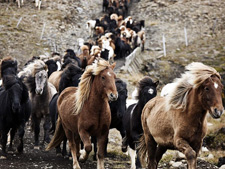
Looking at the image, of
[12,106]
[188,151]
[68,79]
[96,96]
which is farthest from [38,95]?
[188,151]

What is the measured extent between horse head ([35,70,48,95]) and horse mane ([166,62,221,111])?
545cm

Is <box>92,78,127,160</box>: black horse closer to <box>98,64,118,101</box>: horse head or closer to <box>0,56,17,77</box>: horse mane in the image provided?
<box>98,64,118,101</box>: horse head

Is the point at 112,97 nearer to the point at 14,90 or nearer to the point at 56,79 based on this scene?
the point at 14,90

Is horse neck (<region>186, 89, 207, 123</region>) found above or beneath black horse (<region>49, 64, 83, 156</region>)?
above

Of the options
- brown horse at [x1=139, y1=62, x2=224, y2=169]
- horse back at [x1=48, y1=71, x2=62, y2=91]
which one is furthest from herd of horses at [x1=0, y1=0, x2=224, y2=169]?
horse back at [x1=48, y1=71, x2=62, y2=91]

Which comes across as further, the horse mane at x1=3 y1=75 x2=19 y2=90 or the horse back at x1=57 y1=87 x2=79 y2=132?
the horse mane at x1=3 y1=75 x2=19 y2=90

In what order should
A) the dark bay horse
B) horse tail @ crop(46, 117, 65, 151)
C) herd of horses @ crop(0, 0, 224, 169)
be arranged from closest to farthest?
herd of horses @ crop(0, 0, 224, 169), horse tail @ crop(46, 117, 65, 151), the dark bay horse

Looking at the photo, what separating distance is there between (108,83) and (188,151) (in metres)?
2.17

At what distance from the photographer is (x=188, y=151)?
599 centimetres

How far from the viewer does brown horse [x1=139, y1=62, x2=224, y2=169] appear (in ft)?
19.4

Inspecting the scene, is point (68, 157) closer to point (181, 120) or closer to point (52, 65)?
point (181, 120)

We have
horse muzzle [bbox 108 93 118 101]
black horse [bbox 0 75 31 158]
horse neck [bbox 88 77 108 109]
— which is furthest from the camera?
black horse [bbox 0 75 31 158]

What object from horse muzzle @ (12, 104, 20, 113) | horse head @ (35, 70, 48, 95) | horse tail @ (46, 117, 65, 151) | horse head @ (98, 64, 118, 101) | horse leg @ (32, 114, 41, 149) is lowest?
horse leg @ (32, 114, 41, 149)

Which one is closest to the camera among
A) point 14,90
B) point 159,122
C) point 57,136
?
point 159,122
